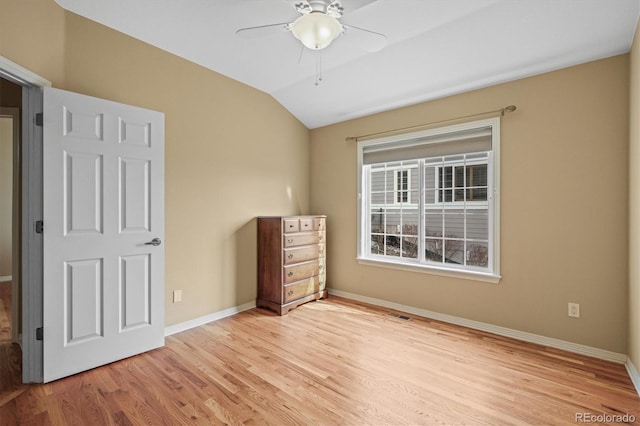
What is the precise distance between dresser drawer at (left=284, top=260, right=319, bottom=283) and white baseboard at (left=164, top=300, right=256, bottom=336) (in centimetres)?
60

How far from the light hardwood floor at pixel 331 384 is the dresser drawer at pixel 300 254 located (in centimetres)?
92

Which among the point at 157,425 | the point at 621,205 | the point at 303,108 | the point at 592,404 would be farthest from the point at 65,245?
the point at 621,205

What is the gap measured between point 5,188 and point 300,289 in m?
5.10

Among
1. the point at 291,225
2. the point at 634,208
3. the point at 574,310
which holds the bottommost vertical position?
the point at 574,310

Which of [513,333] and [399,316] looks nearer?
[513,333]

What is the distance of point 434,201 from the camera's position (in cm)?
350

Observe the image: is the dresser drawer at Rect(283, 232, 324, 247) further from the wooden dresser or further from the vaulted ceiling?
the vaulted ceiling

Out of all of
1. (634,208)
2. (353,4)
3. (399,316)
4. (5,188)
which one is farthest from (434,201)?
(5,188)

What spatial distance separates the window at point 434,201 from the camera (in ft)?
10.2

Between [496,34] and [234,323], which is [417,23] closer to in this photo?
[496,34]

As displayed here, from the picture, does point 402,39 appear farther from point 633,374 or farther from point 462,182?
point 633,374

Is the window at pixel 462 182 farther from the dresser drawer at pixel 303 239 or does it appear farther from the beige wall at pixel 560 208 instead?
the dresser drawer at pixel 303 239

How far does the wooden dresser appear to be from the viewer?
356 cm

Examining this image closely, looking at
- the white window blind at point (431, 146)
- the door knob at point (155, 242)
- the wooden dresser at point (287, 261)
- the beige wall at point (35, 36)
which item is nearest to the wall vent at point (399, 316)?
the wooden dresser at point (287, 261)
